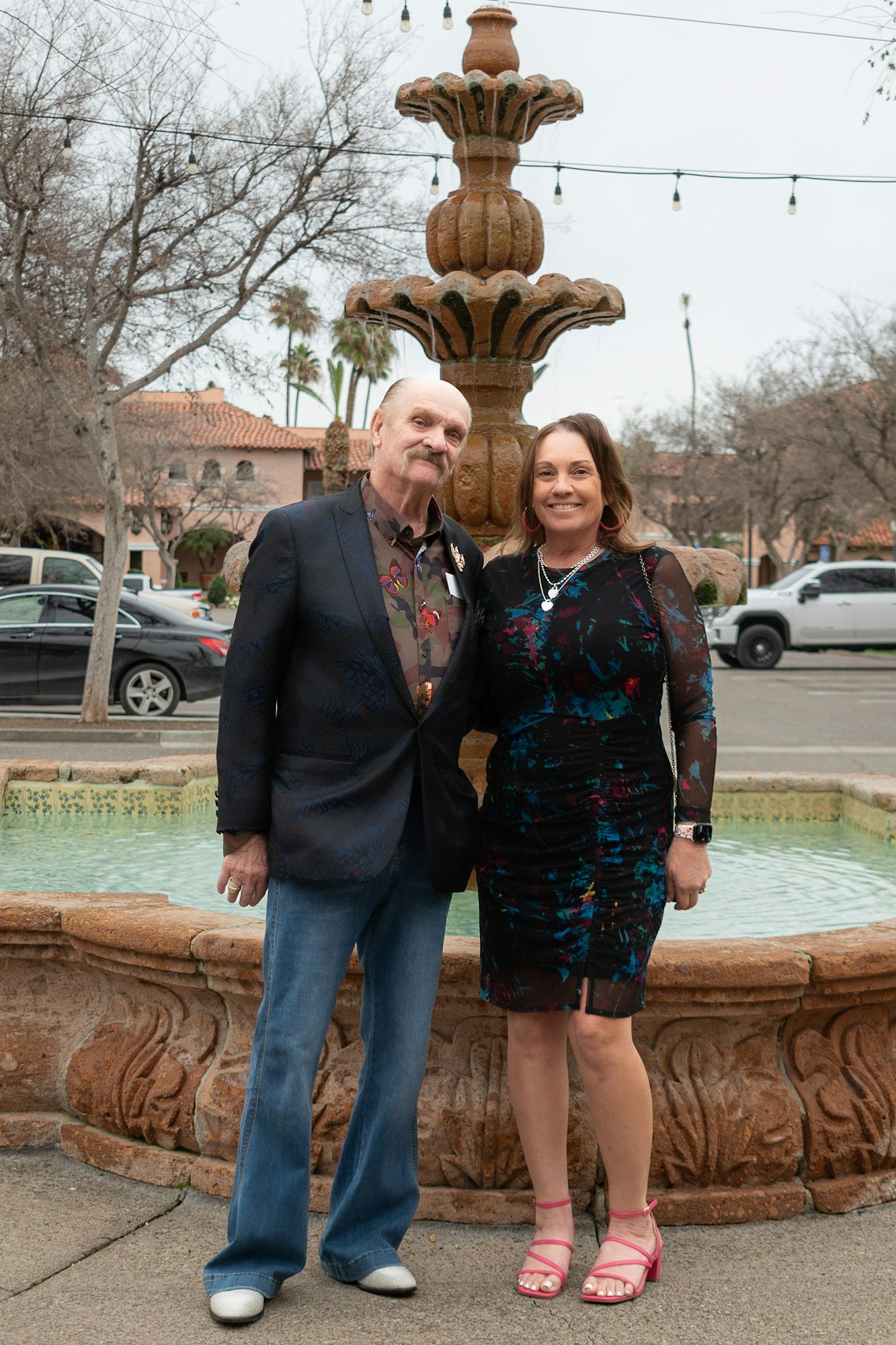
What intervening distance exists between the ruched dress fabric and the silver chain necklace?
1cm

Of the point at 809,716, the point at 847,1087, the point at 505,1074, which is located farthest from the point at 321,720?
the point at 809,716

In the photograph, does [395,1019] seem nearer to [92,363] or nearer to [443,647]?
[443,647]

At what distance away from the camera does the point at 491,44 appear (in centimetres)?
558

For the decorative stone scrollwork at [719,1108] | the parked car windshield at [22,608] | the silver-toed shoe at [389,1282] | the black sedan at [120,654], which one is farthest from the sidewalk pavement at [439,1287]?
the parked car windshield at [22,608]

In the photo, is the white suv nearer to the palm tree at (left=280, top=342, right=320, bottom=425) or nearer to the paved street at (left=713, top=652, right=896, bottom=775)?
the paved street at (left=713, top=652, right=896, bottom=775)

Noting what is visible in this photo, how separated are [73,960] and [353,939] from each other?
1.20m

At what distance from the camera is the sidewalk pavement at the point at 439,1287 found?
107 inches

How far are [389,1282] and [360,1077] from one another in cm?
42

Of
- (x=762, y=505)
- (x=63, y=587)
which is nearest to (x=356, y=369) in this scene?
(x=762, y=505)

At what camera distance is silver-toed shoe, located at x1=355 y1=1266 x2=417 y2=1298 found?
289 centimetres

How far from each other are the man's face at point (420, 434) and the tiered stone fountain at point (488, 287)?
214 centimetres

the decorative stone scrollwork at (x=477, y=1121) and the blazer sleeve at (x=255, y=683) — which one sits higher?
the blazer sleeve at (x=255, y=683)

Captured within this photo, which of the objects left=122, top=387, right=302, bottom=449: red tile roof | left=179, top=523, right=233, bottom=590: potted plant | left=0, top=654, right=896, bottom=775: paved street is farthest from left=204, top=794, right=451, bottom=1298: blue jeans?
left=179, top=523, right=233, bottom=590: potted plant

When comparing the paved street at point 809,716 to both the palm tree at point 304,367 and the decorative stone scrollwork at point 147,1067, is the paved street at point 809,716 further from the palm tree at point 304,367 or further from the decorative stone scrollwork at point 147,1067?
the palm tree at point 304,367
